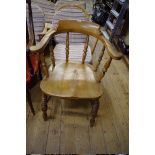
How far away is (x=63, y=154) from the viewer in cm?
128

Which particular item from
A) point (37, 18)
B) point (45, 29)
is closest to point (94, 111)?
point (45, 29)

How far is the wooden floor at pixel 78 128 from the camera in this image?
1314 millimetres

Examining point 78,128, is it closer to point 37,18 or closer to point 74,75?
point 74,75

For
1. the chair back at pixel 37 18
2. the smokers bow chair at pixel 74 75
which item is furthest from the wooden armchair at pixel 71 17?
the smokers bow chair at pixel 74 75

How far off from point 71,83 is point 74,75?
0.31ft

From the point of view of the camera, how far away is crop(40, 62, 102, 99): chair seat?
1.23 m

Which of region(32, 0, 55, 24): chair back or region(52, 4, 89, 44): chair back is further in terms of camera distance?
region(32, 0, 55, 24): chair back

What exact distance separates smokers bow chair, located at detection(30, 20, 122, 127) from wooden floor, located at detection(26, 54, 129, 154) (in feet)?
0.30

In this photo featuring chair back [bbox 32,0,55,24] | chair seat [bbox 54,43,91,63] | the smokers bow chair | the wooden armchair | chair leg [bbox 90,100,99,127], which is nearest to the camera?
the smokers bow chair

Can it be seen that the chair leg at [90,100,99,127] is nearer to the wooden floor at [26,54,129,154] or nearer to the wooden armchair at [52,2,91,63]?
the wooden floor at [26,54,129,154]

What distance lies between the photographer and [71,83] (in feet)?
4.25

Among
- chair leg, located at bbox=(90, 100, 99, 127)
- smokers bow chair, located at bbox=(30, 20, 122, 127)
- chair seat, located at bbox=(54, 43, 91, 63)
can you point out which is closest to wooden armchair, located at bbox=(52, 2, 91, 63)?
chair seat, located at bbox=(54, 43, 91, 63)
